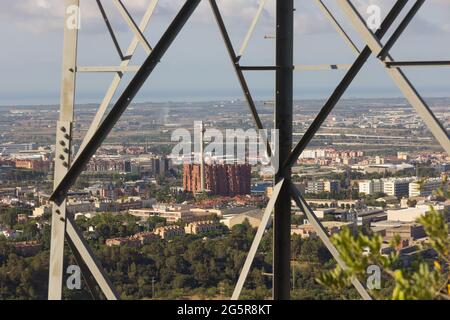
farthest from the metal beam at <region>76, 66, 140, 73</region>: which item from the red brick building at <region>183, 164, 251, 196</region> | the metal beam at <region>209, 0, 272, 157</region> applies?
the red brick building at <region>183, 164, 251, 196</region>

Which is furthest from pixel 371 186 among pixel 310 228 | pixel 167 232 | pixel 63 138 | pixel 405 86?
pixel 405 86

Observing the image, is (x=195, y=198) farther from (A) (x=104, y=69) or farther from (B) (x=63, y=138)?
(B) (x=63, y=138)

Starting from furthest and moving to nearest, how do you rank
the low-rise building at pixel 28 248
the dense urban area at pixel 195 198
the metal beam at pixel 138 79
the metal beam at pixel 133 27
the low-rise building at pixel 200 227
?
the low-rise building at pixel 200 227, the low-rise building at pixel 28 248, the dense urban area at pixel 195 198, the metal beam at pixel 133 27, the metal beam at pixel 138 79

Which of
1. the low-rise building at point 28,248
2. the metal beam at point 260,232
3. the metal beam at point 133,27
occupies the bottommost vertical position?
the low-rise building at point 28,248

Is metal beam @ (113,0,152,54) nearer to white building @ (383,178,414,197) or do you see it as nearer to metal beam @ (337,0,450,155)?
metal beam @ (337,0,450,155)

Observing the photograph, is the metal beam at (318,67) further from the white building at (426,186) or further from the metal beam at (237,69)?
the white building at (426,186)

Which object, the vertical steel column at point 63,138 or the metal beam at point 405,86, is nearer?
the metal beam at point 405,86

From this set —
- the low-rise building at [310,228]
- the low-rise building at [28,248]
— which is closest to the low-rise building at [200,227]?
the low-rise building at [310,228]
